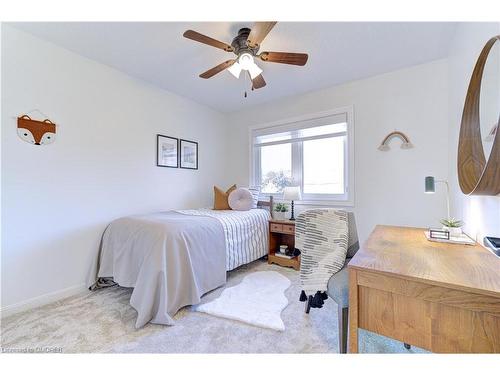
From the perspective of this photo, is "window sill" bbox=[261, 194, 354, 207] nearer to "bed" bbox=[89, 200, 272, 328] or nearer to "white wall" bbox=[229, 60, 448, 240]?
"white wall" bbox=[229, 60, 448, 240]

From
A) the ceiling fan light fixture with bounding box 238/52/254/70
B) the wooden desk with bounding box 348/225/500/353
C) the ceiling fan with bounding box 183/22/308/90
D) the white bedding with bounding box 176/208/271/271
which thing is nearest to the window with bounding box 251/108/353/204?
the white bedding with bounding box 176/208/271/271

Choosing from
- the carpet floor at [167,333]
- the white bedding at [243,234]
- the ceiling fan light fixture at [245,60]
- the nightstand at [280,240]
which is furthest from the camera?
the nightstand at [280,240]

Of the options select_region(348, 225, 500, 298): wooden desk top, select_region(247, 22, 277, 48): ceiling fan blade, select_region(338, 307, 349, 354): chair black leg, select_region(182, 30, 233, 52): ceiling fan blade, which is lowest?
select_region(338, 307, 349, 354): chair black leg

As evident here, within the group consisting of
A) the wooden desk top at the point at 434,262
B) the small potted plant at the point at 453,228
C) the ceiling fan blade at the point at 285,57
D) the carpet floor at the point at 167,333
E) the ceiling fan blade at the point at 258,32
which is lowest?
the carpet floor at the point at 167,333

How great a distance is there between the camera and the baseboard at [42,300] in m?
1.86

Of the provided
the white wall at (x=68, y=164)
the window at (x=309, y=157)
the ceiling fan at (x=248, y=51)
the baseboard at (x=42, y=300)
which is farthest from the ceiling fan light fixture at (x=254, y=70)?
the baseboard at (x=42, y=300)

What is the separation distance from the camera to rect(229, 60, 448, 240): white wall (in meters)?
2.40

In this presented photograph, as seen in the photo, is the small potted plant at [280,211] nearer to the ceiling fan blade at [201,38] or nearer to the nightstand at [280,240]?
the nightstand at [280,240]

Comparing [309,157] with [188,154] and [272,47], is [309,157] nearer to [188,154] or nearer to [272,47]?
[272,47]

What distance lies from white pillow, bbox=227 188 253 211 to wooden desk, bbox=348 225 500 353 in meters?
2.19

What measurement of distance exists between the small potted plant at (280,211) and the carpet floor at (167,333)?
1.46 metres

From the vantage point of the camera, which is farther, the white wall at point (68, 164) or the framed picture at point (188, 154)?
the framed picture at point (188, 154)

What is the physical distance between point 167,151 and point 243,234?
1624mm
